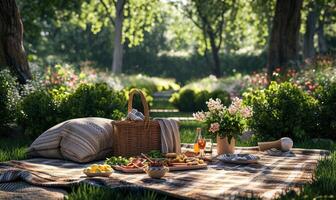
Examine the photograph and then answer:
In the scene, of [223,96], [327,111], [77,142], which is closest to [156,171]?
[77,142]

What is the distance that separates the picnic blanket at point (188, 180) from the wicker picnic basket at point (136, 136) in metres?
0.70

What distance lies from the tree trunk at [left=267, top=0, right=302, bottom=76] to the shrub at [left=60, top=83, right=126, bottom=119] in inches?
259

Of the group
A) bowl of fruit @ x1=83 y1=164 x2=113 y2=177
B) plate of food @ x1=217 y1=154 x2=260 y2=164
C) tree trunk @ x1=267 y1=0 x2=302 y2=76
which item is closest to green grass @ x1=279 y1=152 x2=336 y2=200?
plate of food @ x1=217 y1=154 x2=260 y2=164

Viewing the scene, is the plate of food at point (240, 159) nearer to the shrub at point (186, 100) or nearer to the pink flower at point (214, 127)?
the pink flower at point (214, 127)

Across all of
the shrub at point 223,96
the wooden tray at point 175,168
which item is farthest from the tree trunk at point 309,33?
the wooden tray at point 175,168

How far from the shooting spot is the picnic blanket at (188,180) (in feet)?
16.6

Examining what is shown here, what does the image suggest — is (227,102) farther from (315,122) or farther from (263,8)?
(263,8)

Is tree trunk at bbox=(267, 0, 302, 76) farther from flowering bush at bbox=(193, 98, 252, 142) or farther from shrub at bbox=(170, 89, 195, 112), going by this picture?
flowering bush at bbox=(193, 98, 252, 142)

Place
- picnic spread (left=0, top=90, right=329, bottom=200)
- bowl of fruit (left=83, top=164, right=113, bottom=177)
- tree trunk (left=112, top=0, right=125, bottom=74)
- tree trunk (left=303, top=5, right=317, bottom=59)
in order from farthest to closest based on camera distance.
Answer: tree trunk (left=303, top=5, right=317, bottom=59) < tree trunk (left=112, top=0, right=125, bottom=74) < bowl of fruit (left=83, top=164, right=113, bottom=177) < picnic spread (left=0, top=90, right=329, bottom=200)

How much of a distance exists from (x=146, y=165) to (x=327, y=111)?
14.2 feet

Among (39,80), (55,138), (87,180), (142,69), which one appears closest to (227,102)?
(39,80)

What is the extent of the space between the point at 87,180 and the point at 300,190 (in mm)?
1964

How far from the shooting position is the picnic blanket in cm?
507

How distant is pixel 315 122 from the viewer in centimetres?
970
